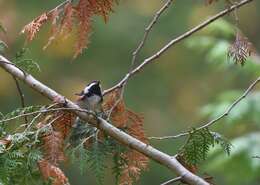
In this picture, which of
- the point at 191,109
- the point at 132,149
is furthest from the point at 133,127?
the point at 191,109

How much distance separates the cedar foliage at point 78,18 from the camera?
120 inches

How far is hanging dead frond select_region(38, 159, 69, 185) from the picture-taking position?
9.62 ft

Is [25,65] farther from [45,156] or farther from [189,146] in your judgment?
[189,146]

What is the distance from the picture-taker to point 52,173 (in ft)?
9.66

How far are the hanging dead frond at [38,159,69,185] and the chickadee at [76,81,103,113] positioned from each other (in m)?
0.29

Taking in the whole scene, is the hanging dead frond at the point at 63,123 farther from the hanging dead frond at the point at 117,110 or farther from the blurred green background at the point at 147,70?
the blurred green background at the point at 147,70

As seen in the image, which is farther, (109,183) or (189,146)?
(109,183)

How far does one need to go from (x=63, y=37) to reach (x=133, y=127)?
1.57 feet

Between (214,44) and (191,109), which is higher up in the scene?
(191,109)

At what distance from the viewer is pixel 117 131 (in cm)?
303

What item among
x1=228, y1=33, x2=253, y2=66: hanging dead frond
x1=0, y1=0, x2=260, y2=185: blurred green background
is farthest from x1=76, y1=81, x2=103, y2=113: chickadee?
x1=0, y1=0, x2=260, y2=185: blurred green background

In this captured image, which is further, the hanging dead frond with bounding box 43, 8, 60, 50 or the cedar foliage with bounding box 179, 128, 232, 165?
the cedar foliage with bounding box 179, 128, 232, 165

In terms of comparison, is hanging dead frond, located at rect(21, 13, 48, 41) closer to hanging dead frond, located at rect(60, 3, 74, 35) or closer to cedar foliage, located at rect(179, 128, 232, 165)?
hanging dead frond, located at rect(60, 3, 74, 35)

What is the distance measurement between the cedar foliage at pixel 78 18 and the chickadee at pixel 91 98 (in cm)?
23
